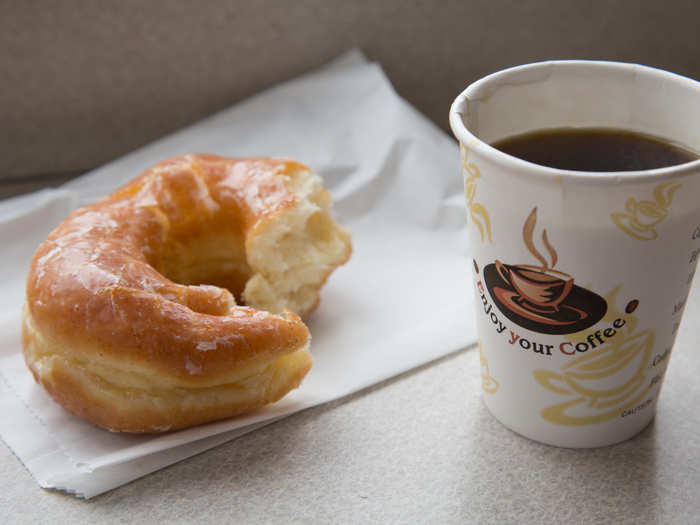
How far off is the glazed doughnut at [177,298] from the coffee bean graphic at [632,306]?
0.33 metres

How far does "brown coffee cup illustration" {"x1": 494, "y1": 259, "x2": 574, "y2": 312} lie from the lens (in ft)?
2.28

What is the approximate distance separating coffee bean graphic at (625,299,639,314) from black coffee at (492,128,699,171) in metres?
0.13

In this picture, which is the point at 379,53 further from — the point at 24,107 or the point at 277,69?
the point at 24,107

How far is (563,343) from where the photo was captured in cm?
73

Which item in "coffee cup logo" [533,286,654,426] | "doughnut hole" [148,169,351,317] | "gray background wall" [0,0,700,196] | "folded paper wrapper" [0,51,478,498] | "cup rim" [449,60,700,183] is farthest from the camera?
"gray background wall" [0,0,700,196]

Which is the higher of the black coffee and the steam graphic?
the black coffee

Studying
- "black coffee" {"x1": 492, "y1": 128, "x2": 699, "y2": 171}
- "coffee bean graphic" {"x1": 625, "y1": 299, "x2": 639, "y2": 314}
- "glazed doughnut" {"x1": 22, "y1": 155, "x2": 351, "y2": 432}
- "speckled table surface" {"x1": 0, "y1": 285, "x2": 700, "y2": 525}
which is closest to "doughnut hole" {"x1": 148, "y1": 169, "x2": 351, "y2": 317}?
"glazed doughnut" {"x1": 22, "y1": 155, "x2": 351, "y2": 432}

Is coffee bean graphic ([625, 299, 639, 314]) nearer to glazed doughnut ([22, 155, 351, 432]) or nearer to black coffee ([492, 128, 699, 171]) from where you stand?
black coffee ([492, 128, 699, 171])

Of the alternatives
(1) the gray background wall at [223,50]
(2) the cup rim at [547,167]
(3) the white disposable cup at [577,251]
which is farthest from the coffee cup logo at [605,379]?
(1) the gray background wall at [223,50]

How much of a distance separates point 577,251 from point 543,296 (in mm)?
55

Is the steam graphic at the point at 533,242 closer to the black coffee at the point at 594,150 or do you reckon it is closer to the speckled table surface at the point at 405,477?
the black coffee at the point at 594,150

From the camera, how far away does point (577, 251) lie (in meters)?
0.67

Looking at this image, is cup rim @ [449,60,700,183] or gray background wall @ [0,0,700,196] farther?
gray background wall @ [0,0,700,196]

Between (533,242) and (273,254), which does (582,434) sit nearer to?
(533,242)
